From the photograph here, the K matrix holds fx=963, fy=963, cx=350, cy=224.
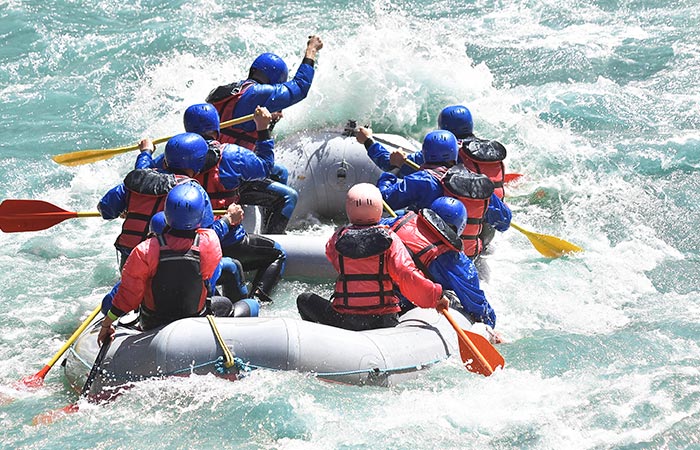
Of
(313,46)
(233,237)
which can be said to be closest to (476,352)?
(233,237)

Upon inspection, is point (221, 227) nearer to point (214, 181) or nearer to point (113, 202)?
point (214, 181)

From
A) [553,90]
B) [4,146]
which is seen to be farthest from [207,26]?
[553,90]

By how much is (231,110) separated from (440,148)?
6.73ft

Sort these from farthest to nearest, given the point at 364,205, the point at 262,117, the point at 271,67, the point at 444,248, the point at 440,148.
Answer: the point at 271,67, the point at 262,117, the point at 440,148, the point at 444,248, the point at 364,205

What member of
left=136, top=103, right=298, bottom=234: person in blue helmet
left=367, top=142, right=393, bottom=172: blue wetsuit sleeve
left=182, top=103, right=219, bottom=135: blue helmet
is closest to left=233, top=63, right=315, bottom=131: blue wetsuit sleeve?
left=136, top=103, right=298, bottom=234: person in blue helmet

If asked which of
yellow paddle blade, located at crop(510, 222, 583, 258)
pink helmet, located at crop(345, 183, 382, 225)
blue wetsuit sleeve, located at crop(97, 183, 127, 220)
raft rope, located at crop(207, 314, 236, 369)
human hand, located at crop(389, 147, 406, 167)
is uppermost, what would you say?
pink helmet, located at crop(345, 183, 382, 225)

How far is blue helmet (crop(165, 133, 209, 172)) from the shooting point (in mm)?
6977

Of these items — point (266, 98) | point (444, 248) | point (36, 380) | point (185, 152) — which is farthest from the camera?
point (266, 98)

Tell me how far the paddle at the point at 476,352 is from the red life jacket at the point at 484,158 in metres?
2.24

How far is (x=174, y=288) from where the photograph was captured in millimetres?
5938

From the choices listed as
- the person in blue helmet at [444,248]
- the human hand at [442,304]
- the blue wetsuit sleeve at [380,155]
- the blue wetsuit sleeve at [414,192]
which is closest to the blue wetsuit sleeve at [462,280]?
the person in blue helmet at [444,248]

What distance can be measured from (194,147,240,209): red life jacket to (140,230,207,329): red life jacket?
5.26 feet

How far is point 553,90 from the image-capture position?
510 inches

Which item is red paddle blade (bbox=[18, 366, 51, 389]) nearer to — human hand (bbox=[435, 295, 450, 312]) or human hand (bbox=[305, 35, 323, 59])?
human hand (bbox=[435, 295, 450, 312])
